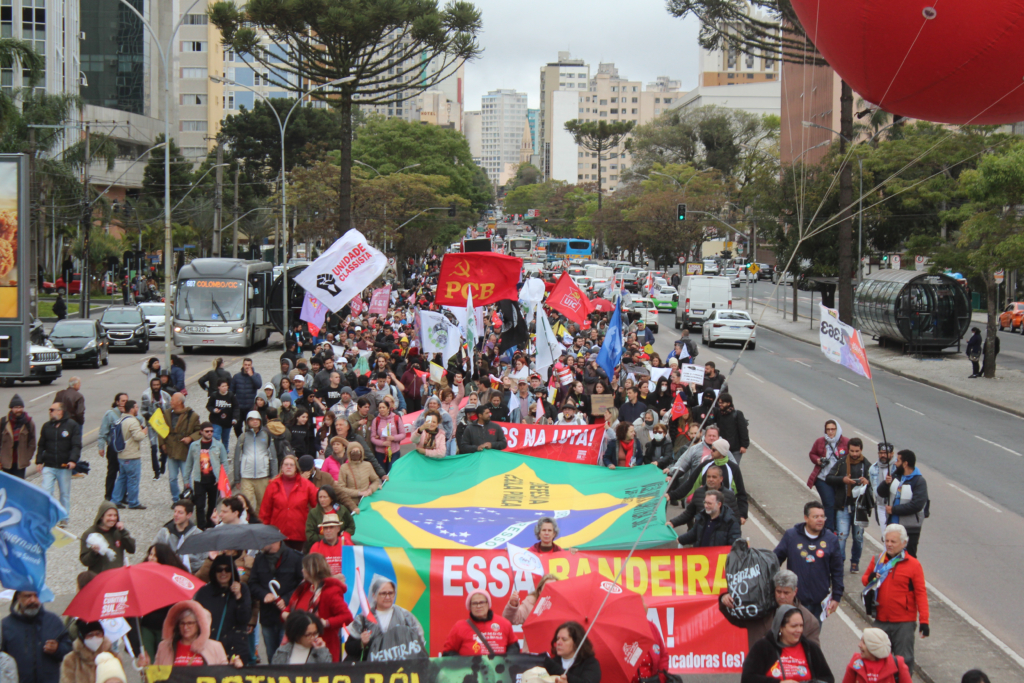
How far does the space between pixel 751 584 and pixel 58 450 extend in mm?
8783

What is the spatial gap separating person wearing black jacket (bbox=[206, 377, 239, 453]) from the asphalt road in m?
7.89

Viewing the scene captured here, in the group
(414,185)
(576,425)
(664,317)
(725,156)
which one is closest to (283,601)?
(576,425)

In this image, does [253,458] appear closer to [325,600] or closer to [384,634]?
[325,600]

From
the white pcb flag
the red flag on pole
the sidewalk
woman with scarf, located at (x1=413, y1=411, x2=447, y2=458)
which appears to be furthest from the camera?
the sidewalk

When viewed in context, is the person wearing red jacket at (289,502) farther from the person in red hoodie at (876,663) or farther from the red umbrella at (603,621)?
the person in red hoodie at (876,663)

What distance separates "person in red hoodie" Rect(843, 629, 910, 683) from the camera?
600 cm

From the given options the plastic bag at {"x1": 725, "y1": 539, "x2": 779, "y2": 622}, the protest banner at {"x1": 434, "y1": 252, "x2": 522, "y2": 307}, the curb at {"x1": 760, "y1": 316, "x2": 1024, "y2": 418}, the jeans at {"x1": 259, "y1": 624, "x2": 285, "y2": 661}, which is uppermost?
the protest banner at {"x1": 434, "y1": 252, "x2": 522, "y2": 307}

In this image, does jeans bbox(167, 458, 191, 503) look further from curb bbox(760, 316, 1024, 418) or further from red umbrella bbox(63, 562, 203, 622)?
curb bbox(760, 316, 1024, 418)

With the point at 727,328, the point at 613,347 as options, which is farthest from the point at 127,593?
the point at 727,328

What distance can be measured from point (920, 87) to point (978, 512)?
6.91m

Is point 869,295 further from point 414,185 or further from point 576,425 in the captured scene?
point 414,185

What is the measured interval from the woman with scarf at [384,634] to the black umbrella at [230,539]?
3.68 ft

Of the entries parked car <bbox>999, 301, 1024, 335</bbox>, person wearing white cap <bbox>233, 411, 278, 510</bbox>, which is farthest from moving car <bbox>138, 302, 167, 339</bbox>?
parked car <bbox>999, 301, 1024, 335</bbox>

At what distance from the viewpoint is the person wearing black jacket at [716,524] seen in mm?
8516
